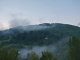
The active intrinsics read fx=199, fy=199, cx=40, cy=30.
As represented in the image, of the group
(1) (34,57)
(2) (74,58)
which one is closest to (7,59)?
(1) (34,57)

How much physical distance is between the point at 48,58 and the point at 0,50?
50.2ft

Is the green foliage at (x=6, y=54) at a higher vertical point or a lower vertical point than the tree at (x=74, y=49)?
higher

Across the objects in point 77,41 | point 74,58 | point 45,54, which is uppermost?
point 45,54

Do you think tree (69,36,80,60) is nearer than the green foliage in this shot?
No

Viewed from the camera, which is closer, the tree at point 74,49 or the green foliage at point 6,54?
the green foliage at point 6,54

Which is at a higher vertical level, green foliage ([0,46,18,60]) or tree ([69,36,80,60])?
green foliage ([0,46,18,60])

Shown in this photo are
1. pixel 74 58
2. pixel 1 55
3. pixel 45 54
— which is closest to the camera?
pixel 1 55

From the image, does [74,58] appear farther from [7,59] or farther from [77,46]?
[7,59]

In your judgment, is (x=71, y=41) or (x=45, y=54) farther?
(x=71, y=41)

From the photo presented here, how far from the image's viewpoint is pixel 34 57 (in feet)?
204

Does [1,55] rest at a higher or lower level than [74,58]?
higher

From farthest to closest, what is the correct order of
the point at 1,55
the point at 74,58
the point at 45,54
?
1. the point at 74,58
2. the point at 45,54
3. the point at 1,55

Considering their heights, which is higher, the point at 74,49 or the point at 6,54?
the point at 6,54

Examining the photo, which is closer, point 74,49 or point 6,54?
point 6,54
